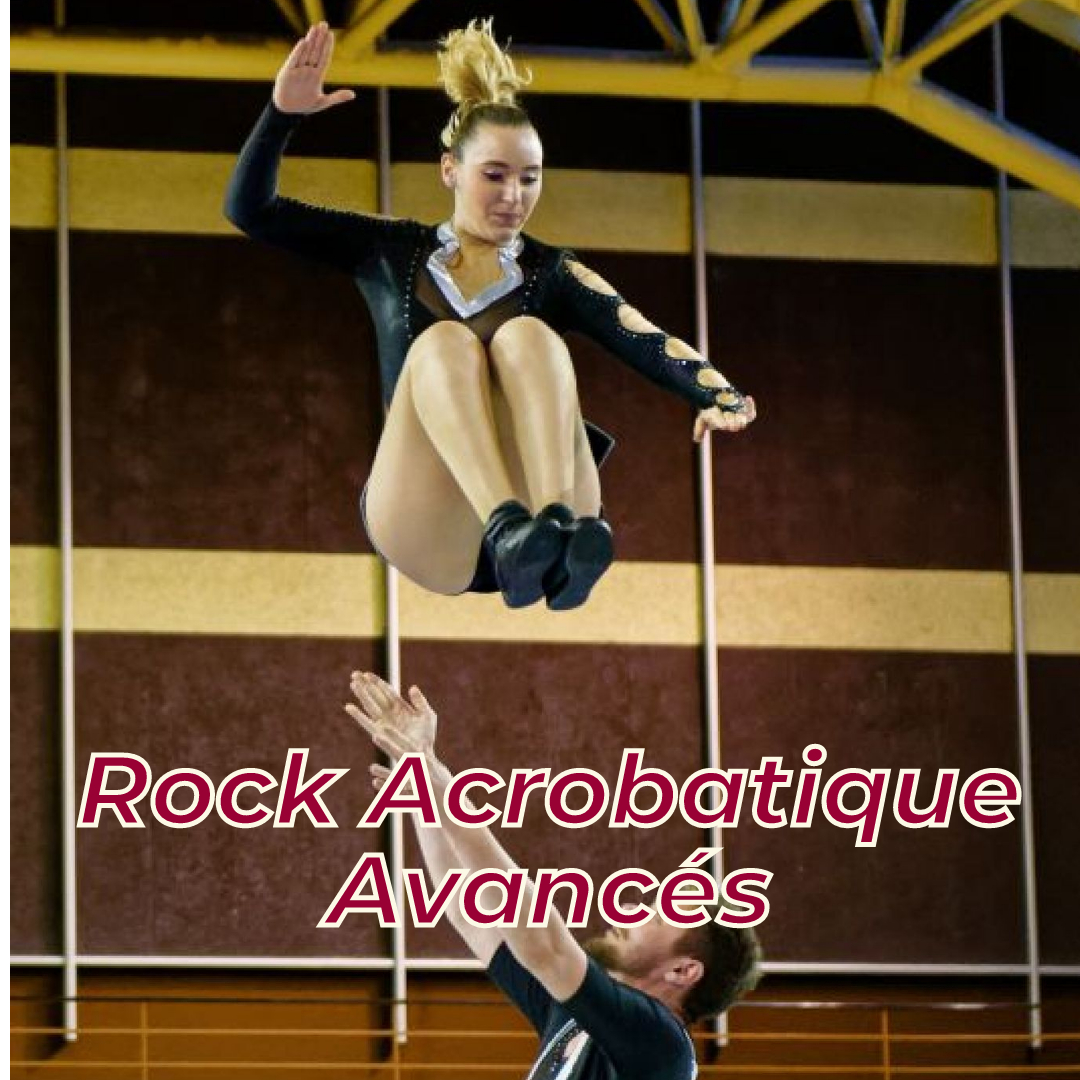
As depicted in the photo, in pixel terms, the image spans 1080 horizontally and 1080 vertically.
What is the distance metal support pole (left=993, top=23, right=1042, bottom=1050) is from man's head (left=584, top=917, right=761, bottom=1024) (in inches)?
232

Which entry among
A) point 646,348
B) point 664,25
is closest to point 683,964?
point 646,348

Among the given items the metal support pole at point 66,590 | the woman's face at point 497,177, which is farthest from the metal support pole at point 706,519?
the woman's face at point 497,177

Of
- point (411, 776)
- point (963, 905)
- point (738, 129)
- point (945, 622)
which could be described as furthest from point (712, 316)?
point (411, 776)

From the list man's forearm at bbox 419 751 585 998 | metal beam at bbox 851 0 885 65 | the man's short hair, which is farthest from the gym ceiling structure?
man's forearm at bbox 419 751 585 998

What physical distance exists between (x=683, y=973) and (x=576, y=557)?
4.42 feet

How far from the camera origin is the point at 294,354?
1174 centimetres

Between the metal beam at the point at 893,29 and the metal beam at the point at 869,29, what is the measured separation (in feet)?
0.10

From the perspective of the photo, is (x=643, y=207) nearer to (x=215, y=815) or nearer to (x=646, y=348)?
(x=215, y=815)

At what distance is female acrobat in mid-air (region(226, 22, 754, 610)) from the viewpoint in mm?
5223

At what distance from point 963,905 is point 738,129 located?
369 cm

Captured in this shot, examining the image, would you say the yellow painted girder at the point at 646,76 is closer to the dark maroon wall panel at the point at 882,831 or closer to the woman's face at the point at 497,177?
the dark maroon wall panel at the point at 882,831

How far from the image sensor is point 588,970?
5.62m

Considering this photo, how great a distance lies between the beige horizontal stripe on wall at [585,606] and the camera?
11555 mm

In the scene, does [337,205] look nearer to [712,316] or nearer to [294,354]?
[294,354]
